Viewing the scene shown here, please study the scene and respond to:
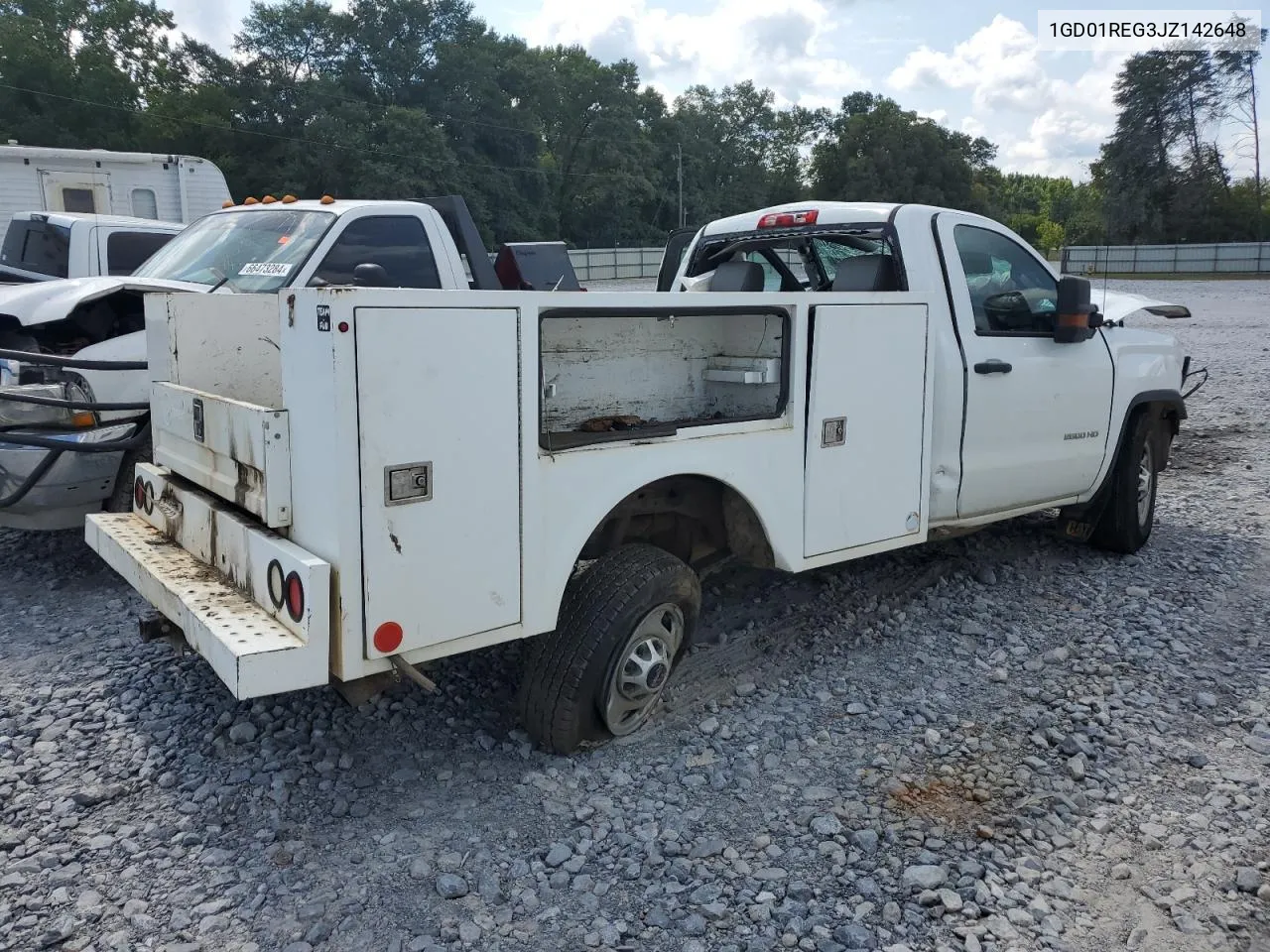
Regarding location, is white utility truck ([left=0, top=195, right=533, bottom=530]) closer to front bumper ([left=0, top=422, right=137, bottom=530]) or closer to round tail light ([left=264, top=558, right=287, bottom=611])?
front bumper ([left=0, top=422, right=137, bottom=530])

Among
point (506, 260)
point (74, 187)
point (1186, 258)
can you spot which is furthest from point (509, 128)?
point (506, 260)

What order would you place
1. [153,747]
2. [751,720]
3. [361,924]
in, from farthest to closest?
[751,720], [153,747], [361,924]

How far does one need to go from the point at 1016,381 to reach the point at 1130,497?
1530 mm

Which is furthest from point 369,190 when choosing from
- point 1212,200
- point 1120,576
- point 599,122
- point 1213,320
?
point 1212,200

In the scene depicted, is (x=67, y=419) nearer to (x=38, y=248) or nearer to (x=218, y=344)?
(x=218, y=344)

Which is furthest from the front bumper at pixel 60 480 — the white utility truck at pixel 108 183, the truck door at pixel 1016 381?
the white utility truck at pixel 108 183

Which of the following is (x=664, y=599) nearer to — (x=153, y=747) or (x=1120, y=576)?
(x=153, y=747)

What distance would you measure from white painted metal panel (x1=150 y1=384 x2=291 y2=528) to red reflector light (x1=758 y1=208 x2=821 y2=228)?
9.84ft

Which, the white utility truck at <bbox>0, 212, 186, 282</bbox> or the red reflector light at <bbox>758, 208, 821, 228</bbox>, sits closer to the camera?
the red reflector light at <bbox>758, 208, 821, 228</bbox>

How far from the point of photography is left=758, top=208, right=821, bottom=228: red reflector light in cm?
535

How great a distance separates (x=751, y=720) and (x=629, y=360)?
1.58m

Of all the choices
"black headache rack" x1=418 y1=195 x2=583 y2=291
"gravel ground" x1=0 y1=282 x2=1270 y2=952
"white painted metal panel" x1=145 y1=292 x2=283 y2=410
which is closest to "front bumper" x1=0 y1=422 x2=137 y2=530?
"gravel ground" x1=0 y1=282 x2=1270 y2=952

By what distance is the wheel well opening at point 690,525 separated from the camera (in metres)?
4.07

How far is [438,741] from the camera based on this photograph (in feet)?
12.9
